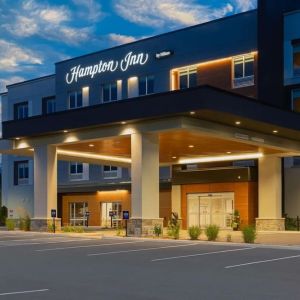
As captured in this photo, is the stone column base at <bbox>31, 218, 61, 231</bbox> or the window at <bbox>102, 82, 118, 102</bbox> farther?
the window at <bbox>102, 82, 118, 102</bbox>

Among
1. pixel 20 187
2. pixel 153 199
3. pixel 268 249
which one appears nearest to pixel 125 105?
pixel 153 199

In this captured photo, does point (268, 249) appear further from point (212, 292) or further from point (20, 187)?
point (20, 187)

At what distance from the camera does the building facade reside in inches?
1145

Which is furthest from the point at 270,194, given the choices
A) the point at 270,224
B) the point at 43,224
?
the point at 43,224

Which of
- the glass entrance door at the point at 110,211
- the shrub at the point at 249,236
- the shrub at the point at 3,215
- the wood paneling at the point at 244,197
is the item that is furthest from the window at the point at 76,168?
the shrub at the point at 249,236

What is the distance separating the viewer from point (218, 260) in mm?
18125

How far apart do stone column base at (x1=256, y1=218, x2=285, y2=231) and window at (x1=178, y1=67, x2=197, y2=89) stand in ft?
40.6

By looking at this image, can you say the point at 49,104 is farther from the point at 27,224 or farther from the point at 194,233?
the point at 194,233

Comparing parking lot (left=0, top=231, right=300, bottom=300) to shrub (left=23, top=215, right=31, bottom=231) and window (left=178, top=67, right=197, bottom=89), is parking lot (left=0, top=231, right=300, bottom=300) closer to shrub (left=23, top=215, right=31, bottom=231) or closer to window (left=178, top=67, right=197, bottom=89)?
shrub (left=23, top=215, right=31, bottom=231)

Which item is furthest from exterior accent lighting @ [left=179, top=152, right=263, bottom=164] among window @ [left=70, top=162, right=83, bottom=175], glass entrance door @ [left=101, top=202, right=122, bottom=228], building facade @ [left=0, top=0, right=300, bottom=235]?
window @ [left=70, top=162, right=83, bottom=175]

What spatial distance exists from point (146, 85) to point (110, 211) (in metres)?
11.9

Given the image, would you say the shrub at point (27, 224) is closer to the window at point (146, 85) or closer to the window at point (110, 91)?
the window at point (146, 85)

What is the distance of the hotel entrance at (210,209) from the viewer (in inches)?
1640

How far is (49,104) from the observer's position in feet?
197
